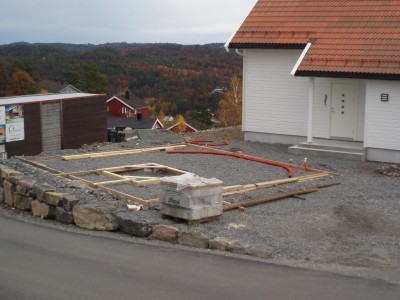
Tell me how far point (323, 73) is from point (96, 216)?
10.3 metres

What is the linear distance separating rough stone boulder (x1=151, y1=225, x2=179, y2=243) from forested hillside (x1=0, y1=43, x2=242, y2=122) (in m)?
83.3

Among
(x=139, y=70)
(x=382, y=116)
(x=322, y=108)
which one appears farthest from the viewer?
(x=139, y=70)

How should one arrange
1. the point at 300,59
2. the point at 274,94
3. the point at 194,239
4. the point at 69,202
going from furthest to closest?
the point at 274,94 < the point at 300,59 < the point at 69,202 < the point at 194,239

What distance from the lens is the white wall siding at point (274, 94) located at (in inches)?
845

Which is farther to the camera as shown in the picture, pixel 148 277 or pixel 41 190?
pixel 41 190

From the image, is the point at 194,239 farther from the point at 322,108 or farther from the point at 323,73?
the point at 322,108

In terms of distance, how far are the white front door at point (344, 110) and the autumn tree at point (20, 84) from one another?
79086 mm

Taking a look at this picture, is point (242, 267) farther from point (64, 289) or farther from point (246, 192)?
point (246, 192)

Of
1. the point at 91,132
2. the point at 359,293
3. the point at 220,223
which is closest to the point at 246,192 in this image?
the point at 220,223

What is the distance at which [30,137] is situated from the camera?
2370 centimetres

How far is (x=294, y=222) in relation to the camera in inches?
472

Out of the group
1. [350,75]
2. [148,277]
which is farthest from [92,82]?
[148,277]

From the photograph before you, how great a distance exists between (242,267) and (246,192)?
4.87m

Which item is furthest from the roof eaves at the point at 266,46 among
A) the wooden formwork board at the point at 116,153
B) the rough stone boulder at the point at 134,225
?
the rough stone boulder at the point at 134,225
